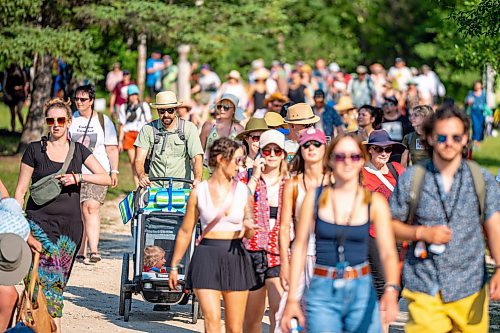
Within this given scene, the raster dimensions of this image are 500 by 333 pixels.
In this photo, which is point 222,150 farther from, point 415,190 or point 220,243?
point 415,190

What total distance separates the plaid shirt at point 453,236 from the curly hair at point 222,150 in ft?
5.65

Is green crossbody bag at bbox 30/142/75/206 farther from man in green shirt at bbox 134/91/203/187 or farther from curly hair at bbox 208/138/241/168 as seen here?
man in green shirt at bbox 134/91/203/187

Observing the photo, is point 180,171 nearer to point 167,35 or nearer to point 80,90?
point 80,90

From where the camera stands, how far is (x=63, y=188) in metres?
10.3

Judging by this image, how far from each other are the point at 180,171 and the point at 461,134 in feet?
17.2

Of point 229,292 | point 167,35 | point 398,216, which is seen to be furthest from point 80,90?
point 167,35

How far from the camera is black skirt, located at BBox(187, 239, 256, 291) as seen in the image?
8641 mm

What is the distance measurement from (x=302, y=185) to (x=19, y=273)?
79.4 inches

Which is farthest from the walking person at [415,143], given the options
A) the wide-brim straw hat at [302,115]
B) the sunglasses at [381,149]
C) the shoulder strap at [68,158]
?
the shoulder strap at [68,158]

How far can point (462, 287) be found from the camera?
24.0 feet

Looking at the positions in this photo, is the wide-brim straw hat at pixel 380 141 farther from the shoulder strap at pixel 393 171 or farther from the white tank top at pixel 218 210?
the white tank top at pixel 218 210

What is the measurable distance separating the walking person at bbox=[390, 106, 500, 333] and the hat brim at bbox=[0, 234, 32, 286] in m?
2.28

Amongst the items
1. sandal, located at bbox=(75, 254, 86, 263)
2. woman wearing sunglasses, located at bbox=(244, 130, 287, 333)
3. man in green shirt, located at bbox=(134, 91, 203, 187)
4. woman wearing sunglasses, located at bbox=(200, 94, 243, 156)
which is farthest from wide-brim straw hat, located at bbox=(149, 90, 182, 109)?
sandal, located at bbox=(75, 254, 86, 263)

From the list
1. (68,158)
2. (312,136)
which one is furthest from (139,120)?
(312,136)
